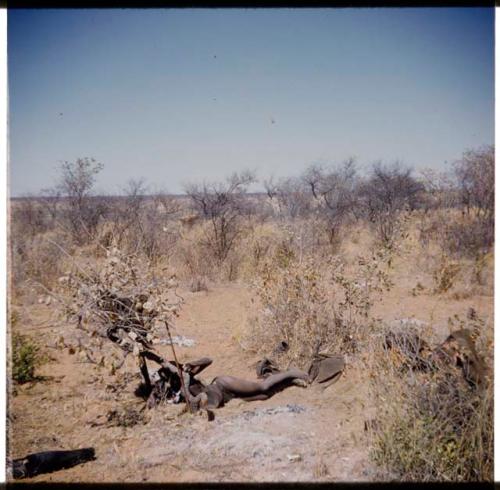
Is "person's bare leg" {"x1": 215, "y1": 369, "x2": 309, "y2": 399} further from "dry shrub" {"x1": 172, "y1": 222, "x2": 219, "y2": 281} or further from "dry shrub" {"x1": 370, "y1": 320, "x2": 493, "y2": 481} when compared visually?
"dry shrub" {"x1": 172, "y1": 222, "x2": 219, "y2": 281}

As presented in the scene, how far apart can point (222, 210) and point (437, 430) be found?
33.5 feet

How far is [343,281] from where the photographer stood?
578 cm

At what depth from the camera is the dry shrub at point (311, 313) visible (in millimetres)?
5621

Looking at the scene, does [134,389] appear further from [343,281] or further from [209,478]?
[343,281]

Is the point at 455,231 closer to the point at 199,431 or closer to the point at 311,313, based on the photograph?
the point at 311,313

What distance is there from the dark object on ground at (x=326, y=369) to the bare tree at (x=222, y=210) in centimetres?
602

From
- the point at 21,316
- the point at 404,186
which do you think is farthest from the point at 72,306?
the point at 404,186

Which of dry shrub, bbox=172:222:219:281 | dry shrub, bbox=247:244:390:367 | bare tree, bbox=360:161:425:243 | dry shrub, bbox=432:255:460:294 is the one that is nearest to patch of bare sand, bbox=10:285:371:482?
dry shrub, bbox=247:244:390:367

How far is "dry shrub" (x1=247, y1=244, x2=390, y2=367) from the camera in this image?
5621mm

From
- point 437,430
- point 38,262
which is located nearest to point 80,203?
point 38,262

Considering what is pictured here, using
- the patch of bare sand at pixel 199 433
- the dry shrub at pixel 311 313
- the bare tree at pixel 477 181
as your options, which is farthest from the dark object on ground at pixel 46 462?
the bare tree at pixel 477 181

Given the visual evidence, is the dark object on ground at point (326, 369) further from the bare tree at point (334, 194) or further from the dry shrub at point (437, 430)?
the bare tree at point (334, 194)

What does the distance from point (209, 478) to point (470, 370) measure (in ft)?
6.52

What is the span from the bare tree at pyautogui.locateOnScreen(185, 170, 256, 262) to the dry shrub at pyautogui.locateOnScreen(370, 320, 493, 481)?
312 inches
